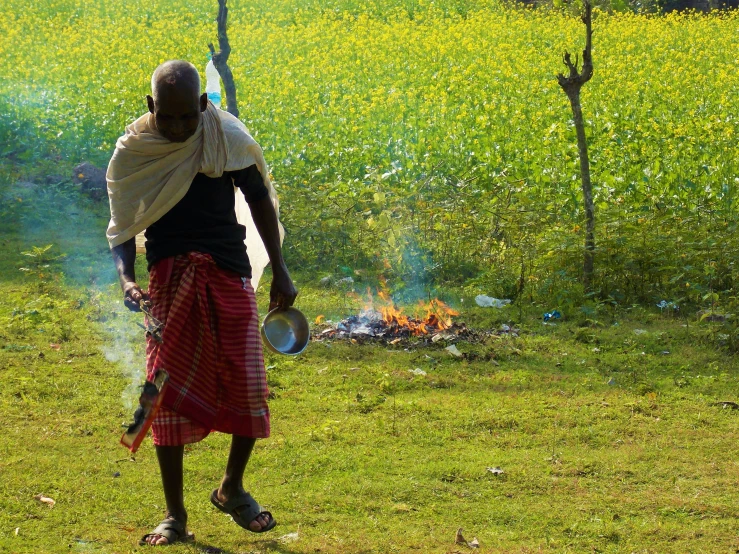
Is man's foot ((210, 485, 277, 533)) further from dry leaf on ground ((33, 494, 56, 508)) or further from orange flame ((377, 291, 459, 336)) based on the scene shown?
orange flame ((377, 291, 459, 336))

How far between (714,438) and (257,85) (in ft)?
37.2

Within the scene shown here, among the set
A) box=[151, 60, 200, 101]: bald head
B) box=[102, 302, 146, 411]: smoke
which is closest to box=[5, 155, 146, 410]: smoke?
box=[102, 302, 146, 411]: smoke

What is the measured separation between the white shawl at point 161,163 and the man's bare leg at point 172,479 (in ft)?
2.72

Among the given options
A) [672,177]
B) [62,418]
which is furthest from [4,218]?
[672,177]

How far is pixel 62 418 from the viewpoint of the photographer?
5.55 m

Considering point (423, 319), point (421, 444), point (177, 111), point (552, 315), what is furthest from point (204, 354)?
point (552, 315)

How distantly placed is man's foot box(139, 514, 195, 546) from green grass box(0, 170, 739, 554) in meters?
0.06

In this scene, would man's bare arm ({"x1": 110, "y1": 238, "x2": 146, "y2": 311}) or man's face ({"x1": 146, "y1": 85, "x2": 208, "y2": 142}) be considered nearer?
man's face ({"x1": 146, "y1": 85, "x2": 208, "y2": 142})

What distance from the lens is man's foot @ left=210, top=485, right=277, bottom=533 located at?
393cm

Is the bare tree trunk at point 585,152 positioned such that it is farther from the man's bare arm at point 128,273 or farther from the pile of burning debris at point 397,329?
the man's bare arm at point 128,273

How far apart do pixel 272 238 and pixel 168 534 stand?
1.21 meters

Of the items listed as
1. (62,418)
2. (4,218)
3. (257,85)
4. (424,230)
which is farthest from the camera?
(257,85)

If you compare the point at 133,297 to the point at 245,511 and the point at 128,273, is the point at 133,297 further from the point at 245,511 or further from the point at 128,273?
the point at 245,511

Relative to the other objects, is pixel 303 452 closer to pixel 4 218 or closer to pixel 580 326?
pixel 580 326
